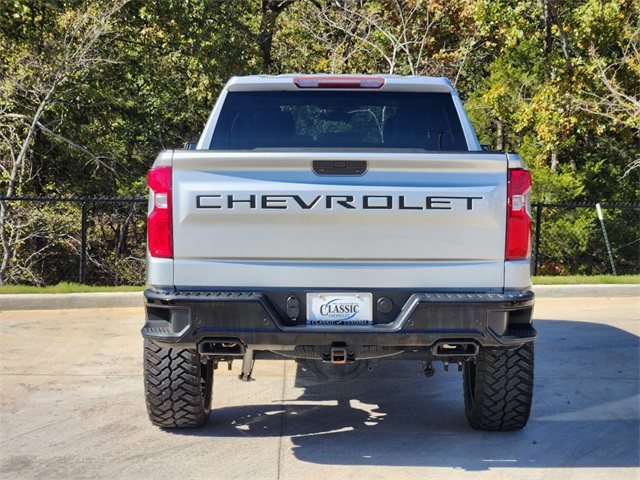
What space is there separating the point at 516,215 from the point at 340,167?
969 millimetres

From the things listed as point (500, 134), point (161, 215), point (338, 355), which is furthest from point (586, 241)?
point (161, 215)

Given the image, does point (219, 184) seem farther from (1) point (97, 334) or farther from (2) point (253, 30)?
(2) point (253, 30)

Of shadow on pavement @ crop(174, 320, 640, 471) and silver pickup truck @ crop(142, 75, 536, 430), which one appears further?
shadow on pavement @ crop(174, 320, 640, 471)

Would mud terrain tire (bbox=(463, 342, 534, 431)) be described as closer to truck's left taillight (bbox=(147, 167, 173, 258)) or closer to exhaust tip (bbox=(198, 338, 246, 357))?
exhaust tip (bbox=(198, 338, 246, 357))

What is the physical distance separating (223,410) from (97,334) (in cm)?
357

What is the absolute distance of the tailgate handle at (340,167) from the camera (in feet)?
17.3

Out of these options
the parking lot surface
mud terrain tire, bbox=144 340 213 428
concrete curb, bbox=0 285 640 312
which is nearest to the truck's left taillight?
mud terrain tire, bbox=144 340 213 428

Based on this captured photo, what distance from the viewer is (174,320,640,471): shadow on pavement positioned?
18.8ft

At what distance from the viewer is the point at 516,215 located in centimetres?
529

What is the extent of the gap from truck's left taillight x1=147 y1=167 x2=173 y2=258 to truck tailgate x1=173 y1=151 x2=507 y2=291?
0.04 m

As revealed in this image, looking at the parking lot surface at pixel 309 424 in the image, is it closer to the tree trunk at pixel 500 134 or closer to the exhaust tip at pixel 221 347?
the exhaust tip at pixel 221 347

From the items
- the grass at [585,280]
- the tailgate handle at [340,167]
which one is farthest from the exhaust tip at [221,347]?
the grass at [585,280]

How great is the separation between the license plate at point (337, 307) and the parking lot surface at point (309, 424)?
838 mm

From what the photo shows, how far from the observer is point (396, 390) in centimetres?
756
